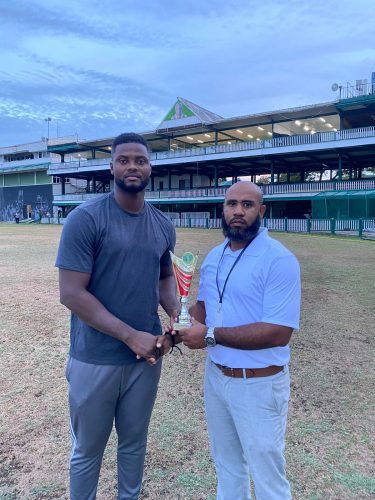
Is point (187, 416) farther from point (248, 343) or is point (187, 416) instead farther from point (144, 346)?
point (248, 343)

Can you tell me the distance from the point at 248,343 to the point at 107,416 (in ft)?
3.09

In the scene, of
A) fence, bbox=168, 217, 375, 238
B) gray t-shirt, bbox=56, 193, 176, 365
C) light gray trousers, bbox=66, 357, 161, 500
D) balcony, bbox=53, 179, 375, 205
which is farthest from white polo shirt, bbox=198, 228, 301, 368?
fence, bbox=168, 217, 375, 238

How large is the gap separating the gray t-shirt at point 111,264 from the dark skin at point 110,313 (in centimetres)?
6

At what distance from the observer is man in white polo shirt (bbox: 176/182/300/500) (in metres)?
2.02

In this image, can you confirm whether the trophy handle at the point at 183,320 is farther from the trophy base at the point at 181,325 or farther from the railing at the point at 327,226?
the railing at the point at 327,226

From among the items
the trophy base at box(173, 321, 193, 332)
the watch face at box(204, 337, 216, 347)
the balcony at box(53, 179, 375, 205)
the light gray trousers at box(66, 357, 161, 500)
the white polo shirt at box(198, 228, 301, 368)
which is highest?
the balcony at box(53, 179, 375, 205)

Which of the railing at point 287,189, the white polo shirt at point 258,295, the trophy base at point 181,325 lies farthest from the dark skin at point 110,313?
the railing at point 287,189

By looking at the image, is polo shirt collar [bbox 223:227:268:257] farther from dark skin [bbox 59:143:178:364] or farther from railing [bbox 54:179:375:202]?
railing [bbox 54:179:375:202]

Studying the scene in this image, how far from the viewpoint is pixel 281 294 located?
2008mm

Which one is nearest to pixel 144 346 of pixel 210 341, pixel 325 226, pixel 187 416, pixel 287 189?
pixel 210 341

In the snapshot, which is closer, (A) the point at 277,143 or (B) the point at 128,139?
(B) the point at 128,139

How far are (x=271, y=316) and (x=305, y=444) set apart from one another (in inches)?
68.6

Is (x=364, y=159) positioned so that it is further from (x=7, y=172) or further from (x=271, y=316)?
(x=7, y=172)

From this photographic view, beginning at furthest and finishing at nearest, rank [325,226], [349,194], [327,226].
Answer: [349,194] < [325,226] < [327,226]
